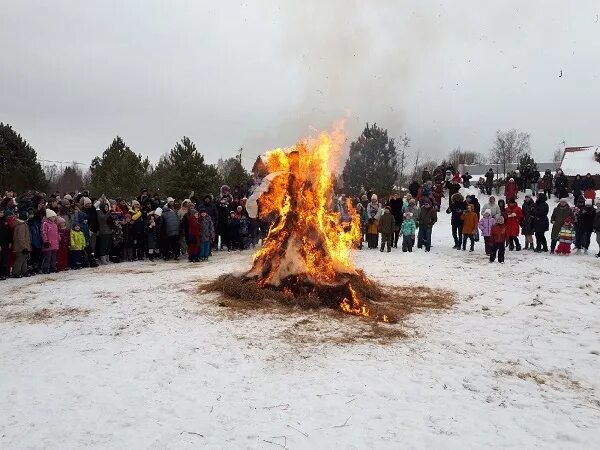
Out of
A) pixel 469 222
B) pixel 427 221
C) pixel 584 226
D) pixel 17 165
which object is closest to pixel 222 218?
pixel 427 221

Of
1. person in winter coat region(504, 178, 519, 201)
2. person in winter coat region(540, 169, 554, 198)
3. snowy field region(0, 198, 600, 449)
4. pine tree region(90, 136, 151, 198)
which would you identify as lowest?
snowy field region(0, 198, 600, 449)

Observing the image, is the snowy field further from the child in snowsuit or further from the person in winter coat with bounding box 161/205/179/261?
the person in winter coat with bounding box 161/205/179/261

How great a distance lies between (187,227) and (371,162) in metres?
25.9

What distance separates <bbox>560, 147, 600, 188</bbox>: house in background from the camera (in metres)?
39.3

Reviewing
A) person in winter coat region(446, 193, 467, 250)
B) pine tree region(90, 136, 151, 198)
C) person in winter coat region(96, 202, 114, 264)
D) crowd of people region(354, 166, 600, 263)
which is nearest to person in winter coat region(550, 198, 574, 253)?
crowd of people region(354, 166, 600, 263)

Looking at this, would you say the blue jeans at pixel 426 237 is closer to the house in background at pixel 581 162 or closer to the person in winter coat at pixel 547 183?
the person in winter coat at pixel 547 183

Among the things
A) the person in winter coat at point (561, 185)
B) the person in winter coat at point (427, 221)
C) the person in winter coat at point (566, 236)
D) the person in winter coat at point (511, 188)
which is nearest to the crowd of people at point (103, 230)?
the person in winter coat at point (427, 221)

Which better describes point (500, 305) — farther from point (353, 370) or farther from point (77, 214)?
point (77, 214)

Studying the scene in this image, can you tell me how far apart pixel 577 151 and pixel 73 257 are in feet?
149

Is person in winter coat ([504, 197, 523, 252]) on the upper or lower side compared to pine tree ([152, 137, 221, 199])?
lower

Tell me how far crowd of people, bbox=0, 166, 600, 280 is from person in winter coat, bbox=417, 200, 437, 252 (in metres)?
0.04

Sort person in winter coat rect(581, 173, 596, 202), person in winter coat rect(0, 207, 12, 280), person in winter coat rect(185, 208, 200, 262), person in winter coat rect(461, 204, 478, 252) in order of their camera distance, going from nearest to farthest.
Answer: person in winter coat rect(0, 207, 12, 280) → person in winter coat rect(185, 208, 200, 262) → person in winter coat rect(461, 204, 478, 252) → person in winter coat rect(581, 173, 596, 202)

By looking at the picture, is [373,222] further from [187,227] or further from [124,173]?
[124,173]

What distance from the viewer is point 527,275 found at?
43.9ft
